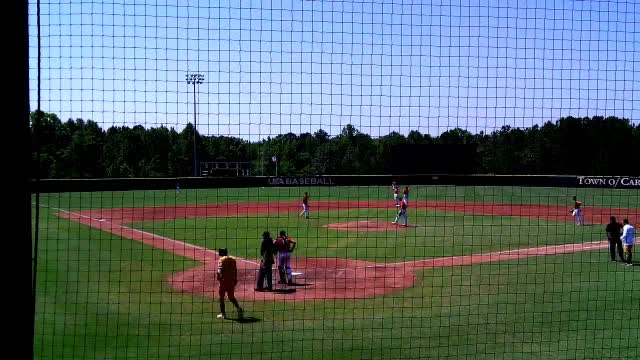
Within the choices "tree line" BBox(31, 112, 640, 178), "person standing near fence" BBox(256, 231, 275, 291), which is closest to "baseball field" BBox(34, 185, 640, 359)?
"person standing near fence" BBox(256, 231, 275, 291)

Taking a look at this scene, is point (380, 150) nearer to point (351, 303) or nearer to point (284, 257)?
point (284, 257)

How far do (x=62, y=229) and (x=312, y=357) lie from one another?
19223 mm

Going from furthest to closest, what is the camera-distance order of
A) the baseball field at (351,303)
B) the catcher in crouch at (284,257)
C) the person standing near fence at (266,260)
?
the catcher in crouch at (284,257) < the person standing near fence at (266,260) < the baseball field at (351,303)

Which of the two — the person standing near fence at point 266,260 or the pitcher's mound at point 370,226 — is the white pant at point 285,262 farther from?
the pitcher's mound at point 370,226

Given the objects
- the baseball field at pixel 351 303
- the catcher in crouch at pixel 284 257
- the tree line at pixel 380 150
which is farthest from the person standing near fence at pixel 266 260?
the tree line at pixel 380 150

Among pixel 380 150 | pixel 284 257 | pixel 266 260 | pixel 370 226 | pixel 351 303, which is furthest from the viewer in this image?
pixel 370 226

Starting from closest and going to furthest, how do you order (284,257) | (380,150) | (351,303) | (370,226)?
(351,303)
(284,257)
(380,150)
(370,226)

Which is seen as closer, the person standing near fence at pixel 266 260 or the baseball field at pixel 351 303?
the baseball field at pixel 351 303

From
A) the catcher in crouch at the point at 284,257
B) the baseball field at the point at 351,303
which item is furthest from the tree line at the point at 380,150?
the catcher in crouch at the point at 284,257

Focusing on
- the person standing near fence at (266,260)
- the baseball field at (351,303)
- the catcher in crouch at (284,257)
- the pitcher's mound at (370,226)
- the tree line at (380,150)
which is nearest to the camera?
the baseball field at (351,303)

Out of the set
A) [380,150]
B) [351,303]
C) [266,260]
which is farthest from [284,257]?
[380,150]

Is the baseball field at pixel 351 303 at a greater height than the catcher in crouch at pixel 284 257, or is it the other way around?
the catcher in crouch at pixel 284 257

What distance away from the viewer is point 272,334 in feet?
33.2

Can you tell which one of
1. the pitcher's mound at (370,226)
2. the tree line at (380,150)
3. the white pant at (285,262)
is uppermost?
the tree line at (380,150)
